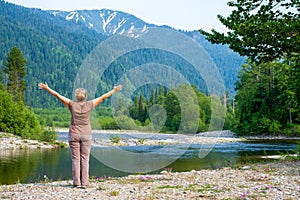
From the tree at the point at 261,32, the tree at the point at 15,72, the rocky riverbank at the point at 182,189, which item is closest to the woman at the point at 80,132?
the rocky riverbank at the point at 182,189

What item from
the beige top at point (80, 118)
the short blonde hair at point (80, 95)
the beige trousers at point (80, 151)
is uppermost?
the short blonde hair at point (80, 95)

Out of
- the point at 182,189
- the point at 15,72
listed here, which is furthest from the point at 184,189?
the point at 15,72

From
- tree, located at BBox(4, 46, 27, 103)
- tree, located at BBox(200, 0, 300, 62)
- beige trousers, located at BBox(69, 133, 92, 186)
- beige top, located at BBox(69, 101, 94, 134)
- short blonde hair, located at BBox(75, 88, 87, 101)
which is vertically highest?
tree, located at BBox(4, 46, 27, 103)

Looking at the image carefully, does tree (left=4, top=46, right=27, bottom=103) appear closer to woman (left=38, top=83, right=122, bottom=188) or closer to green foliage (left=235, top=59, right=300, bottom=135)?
green foliage (left=235, top=59, right=300, bottom=135)

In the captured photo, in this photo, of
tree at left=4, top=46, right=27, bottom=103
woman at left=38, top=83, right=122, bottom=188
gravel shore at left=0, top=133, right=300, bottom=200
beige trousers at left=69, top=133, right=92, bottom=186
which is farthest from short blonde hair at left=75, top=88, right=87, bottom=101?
tree at left=4, top=46, right=27, bottom=103

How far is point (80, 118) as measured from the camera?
11.1m

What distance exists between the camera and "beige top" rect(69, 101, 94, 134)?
36.2 ft

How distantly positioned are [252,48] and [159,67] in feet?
93.3

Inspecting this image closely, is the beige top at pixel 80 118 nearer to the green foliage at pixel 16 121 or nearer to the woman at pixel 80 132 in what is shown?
the woman at pixel 80 132

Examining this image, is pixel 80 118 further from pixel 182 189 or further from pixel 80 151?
pixel 182 189

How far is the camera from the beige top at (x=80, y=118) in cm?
1104

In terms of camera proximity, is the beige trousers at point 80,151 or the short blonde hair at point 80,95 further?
the short blonde hair at point 80,95

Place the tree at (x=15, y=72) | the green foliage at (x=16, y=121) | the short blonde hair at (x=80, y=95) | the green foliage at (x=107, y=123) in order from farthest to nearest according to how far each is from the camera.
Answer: the tree at (x=15, y=72), the green foliage at (x=107, y=123), the green foliage at (x=16, y=121), the short blonde hair at (x=80, y=95)

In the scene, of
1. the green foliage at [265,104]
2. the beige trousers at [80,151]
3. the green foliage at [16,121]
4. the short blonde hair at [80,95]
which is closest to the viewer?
the beige trousers at [80,151]
